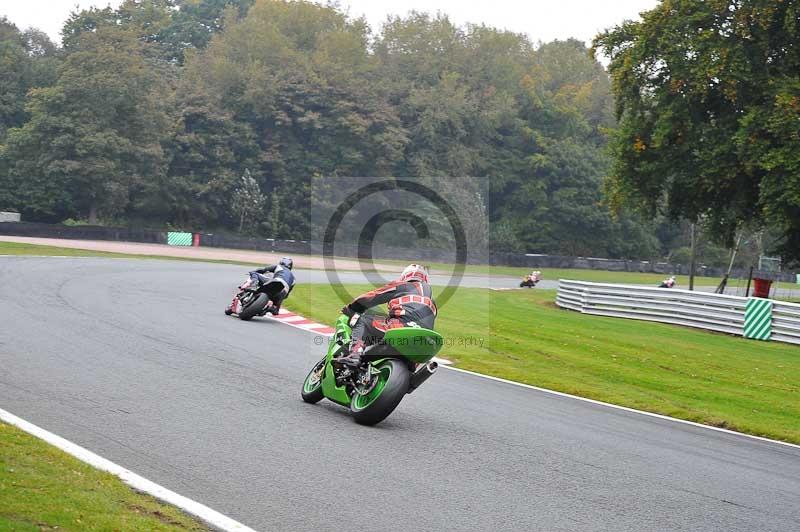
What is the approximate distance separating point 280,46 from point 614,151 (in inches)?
2067

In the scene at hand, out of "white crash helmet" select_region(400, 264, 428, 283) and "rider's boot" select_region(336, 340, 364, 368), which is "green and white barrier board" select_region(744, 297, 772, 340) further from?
"rider's boot" select_region(336, 340, 364, 368)

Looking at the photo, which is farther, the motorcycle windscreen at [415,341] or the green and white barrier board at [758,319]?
the green and white barrier board at [758,319]

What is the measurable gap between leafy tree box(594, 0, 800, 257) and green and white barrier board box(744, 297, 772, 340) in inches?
196

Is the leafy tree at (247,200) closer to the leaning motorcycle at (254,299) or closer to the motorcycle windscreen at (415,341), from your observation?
the leaning motorcycle at (254,299)

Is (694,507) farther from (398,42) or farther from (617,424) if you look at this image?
(398,42)

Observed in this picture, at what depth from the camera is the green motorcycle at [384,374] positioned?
857 cm

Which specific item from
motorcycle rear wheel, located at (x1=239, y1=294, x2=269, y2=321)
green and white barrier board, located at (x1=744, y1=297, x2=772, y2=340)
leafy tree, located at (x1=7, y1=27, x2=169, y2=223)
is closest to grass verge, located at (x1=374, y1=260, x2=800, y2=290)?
leafy tree, located at (x1=7, y1=27, x2=169, y2=223)

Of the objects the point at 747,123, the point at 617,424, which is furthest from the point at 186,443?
the point at 747,123

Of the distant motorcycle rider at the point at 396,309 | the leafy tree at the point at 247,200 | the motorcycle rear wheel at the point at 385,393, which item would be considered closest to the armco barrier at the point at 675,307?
the distant motorcycle rider at the point at 396,309

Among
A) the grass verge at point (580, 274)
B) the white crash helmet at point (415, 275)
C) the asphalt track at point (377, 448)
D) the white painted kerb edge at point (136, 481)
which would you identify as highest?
the white crash helmet at point (415, 275)

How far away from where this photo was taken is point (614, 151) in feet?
104

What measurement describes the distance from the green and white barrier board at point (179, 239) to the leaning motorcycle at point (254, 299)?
3772cm

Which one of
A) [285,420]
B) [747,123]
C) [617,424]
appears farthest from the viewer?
[747,123]

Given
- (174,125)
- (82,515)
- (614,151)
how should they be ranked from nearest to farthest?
(82,515)
(614,151)
(174,125)
